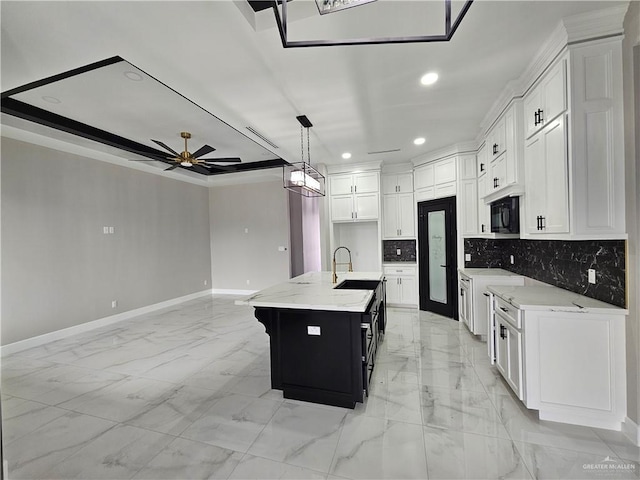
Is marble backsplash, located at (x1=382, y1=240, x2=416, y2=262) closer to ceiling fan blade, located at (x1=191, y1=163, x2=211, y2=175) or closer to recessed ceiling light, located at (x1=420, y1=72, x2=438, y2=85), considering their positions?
recessed ceiling light, located at (x1=420, y1=72, x2=438, y2=85)

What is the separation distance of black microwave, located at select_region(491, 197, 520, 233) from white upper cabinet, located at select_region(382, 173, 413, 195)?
2266mm

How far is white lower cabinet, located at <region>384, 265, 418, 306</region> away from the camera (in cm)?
550

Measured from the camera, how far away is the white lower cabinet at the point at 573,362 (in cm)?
207

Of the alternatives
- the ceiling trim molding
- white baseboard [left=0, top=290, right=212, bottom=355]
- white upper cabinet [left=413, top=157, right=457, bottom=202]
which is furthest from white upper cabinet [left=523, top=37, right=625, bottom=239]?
white baseboard [left=0, top=290, right=212, bottom=355]

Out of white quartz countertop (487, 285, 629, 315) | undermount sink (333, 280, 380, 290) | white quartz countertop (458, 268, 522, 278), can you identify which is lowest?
undermount sink (333, 280, 380, 290)

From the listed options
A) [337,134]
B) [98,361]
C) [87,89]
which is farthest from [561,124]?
[98,361]

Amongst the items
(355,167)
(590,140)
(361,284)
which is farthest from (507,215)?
(355,167)

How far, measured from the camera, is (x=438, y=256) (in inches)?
200

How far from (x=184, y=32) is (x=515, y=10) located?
230cm

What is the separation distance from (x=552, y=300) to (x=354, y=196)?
3.80 meters

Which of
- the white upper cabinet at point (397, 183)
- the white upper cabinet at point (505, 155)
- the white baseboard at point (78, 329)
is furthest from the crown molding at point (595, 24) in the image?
the white baseboard at point (78, 329)

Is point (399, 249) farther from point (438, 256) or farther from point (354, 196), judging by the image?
point (354, 196)

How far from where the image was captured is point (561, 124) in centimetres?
224

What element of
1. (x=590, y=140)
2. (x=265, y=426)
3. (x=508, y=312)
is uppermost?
(x=590, y=140)
